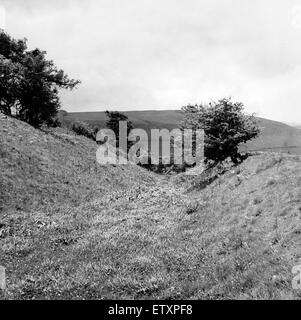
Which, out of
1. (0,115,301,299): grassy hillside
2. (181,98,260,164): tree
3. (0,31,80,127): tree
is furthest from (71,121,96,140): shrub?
(181,98,260,164): tree

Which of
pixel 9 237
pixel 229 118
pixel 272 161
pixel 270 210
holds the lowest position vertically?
pixel 9 237

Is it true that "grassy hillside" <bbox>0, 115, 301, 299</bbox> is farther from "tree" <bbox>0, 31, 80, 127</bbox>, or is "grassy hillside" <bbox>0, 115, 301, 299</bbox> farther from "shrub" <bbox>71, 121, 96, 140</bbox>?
"shrub" <bbox>71, 121, 96, 140</bbox>

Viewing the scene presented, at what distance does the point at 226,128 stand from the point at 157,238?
44.0ft

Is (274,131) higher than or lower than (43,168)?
higher

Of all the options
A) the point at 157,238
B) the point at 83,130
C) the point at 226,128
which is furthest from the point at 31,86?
the point at 157,238

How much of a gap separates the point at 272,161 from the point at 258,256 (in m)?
11.7

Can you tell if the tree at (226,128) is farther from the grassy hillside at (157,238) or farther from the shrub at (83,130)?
the shrub at (83,130)

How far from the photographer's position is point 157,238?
17938 mm

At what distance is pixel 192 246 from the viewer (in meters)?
16.2

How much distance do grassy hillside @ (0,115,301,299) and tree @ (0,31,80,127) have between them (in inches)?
862

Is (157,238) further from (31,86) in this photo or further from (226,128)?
(31,86)

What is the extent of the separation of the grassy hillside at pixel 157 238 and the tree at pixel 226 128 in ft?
7.96
